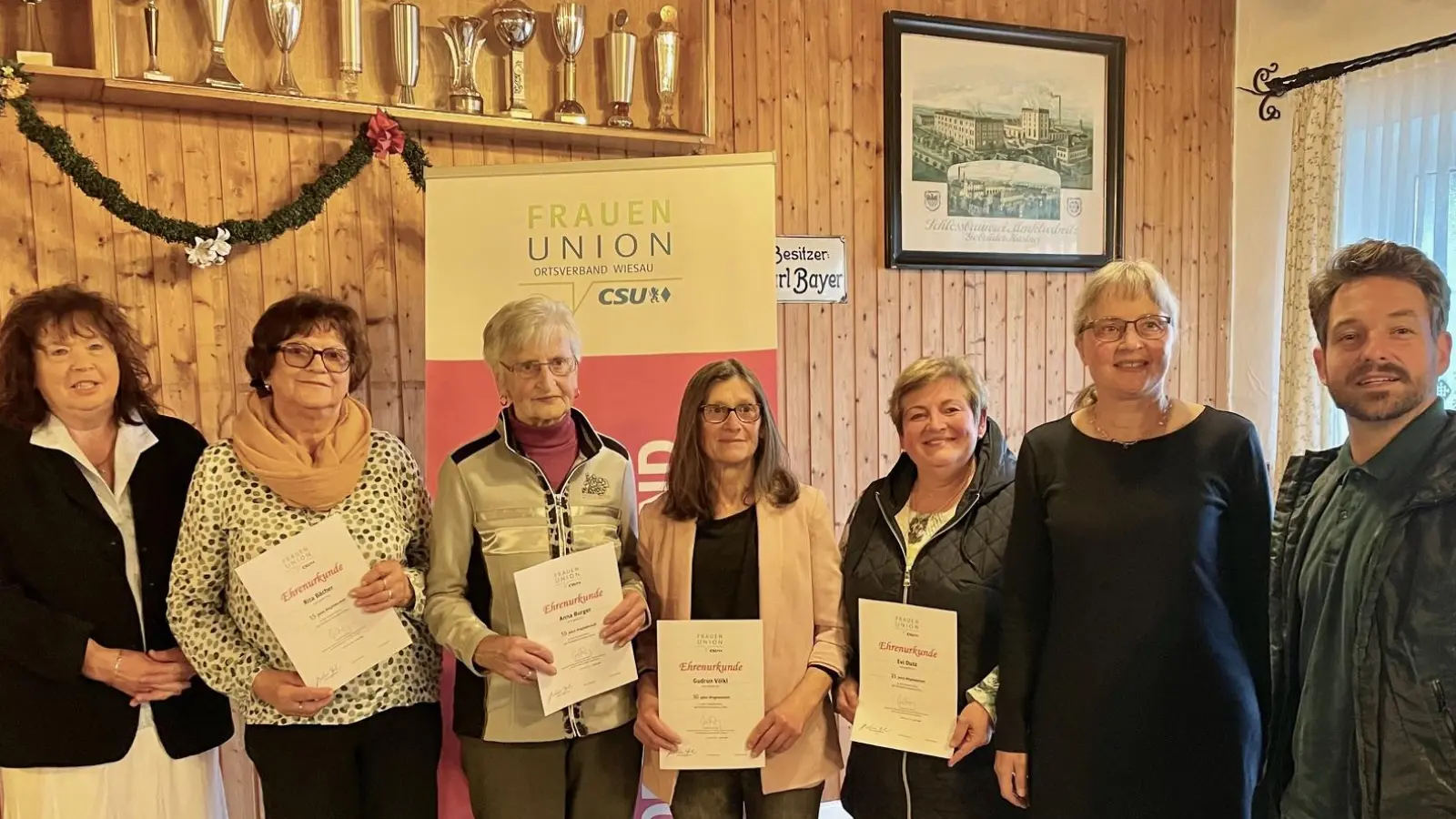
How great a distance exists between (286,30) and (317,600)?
1.71 m

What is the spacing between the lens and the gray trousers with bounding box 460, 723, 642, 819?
1.88 metres

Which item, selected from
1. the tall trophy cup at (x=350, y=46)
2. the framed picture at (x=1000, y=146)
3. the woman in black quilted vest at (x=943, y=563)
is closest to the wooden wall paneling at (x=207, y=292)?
the tall trophy cup at (x=350, y=46)

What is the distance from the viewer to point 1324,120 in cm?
353

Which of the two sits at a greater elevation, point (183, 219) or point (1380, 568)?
point (183, 219)

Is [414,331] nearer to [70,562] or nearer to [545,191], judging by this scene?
[545,191]

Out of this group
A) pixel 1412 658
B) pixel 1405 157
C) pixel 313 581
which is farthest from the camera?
pixel 1405 157

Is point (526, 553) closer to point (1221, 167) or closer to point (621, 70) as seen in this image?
point (621, 70)

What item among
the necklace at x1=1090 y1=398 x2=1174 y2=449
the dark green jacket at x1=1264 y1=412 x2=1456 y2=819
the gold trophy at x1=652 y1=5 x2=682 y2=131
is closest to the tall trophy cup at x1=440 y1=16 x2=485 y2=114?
the gold trophy at x1=652 y1=5 x2=682 y2=131

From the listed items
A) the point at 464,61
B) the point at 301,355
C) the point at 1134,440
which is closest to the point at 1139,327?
the point at 1134,440

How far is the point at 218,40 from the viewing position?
2.61m

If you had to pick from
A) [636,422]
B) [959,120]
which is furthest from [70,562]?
[959,120]

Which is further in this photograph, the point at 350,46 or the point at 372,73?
the point at 372,73

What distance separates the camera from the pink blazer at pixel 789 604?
187 centimetres

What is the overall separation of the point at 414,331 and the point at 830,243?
1.41m
